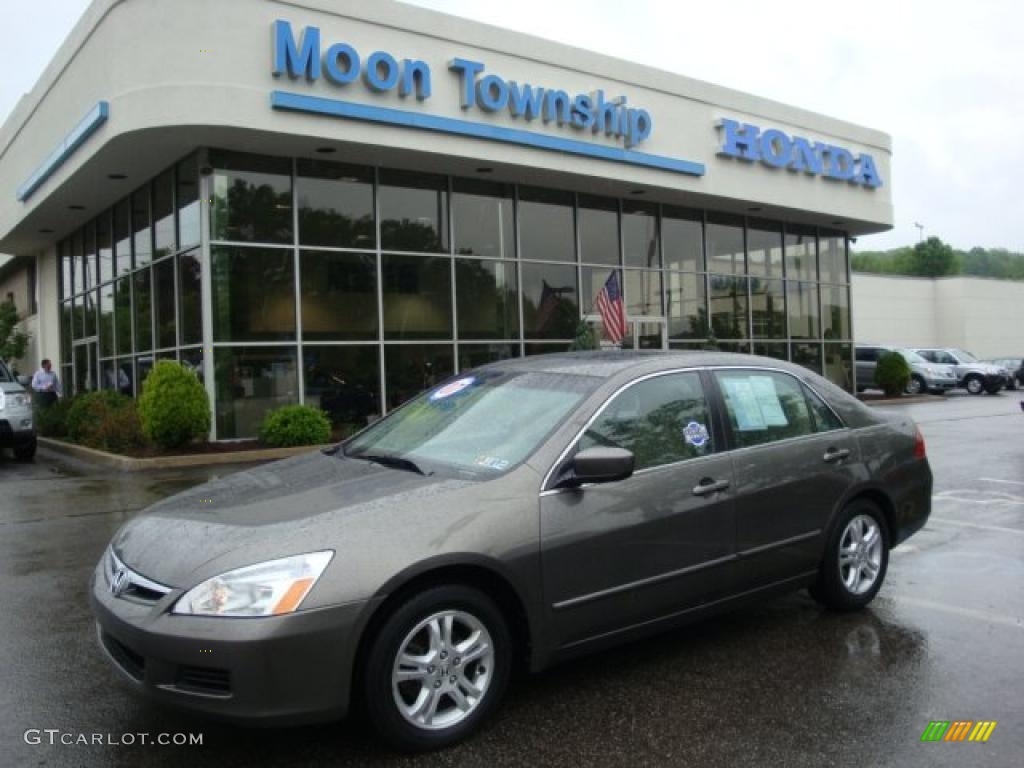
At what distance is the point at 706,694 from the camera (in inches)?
151

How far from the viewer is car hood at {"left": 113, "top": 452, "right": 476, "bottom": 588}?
10.3 ft

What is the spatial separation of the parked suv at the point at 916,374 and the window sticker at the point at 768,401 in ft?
80.0

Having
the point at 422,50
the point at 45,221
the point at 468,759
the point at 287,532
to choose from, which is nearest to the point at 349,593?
the point at 287,532

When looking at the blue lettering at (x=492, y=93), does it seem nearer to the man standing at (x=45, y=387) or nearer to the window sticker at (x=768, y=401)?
the window sticker at (x=768, y=401)

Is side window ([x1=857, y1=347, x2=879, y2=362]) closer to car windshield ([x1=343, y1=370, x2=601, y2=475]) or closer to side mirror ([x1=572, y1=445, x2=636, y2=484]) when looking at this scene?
car windshield ([x1=343, y1=370, x2=601, y2=475])

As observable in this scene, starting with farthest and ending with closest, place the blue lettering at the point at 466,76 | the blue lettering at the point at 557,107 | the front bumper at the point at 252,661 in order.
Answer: the blue lettering at the point at 557,107, the blue lettering at the point at 466,76, the front bumper at the point at 252,661

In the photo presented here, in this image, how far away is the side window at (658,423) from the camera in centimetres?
402

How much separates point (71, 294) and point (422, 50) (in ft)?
41.9

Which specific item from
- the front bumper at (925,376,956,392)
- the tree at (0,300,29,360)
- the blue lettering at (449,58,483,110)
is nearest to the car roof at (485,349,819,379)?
the blue lettering at (449,58,483,110)

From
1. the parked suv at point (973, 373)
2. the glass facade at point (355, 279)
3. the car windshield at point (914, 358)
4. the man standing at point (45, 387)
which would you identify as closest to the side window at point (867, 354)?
the car windshield at point (914, 358)

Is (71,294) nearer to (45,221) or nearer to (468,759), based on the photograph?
(45,221)

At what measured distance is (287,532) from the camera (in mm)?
3207

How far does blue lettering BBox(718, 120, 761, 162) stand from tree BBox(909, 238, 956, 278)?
86014 mm

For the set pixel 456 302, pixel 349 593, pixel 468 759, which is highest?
pixel 456 302
